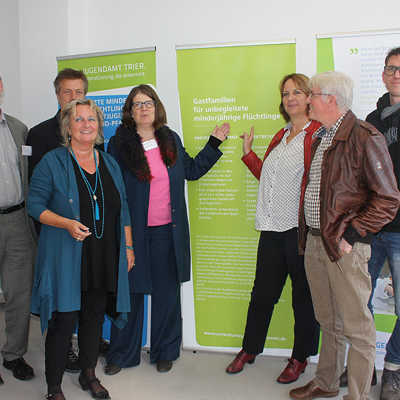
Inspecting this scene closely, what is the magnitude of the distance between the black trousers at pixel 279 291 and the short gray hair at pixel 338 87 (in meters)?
0.73

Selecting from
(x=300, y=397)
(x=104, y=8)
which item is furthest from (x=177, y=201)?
(x=104, y=8)

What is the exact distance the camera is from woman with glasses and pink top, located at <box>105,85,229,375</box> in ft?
7.68

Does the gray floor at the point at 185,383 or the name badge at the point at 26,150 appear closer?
the gray floor at the point at 185,383

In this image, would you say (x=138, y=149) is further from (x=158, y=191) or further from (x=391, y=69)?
(x=391, y=69)

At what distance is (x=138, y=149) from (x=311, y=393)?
169 centimetres

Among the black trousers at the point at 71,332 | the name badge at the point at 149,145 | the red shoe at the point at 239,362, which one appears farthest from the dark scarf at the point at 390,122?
the black trousers at the point at 71,332

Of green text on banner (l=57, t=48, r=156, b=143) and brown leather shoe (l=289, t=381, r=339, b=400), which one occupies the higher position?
green text on banner (l=57, t=48, r=156, b=143)

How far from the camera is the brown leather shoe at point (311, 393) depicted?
7.11ft

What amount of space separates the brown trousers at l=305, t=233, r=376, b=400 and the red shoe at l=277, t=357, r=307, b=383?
432mm

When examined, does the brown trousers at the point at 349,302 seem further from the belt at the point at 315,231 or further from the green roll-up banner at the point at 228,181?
the green roll-up banner at the point at 228,181

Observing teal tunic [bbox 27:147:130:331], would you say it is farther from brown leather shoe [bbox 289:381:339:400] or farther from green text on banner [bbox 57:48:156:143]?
brown leather shoe [bbox 289:381:339:400]

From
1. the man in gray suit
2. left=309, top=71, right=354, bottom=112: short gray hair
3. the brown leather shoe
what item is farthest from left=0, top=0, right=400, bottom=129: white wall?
the brown leather shoe

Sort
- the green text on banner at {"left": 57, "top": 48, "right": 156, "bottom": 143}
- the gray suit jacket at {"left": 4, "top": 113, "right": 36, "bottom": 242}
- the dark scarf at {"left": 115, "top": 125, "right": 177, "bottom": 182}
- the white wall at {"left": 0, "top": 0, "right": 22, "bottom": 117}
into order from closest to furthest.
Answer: the dark scarf at {"left": 115, "top": 125, "right": 177, "bottom": 182}, the gray suit jacket at {"left": 4, "top": 113, "right": 36, "bottom": 242}, the green text on banner at {"left": 57, "top": 48, "right": 156, "bottom": 143}, the white wall at {"left": 0, "top": 0, "right": 22, "bottom": 117}

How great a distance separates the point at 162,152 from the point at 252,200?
2.23 feet
